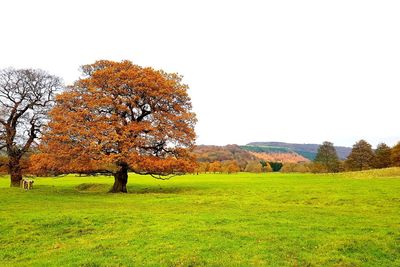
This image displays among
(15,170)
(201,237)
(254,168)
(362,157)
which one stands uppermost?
(362,157)

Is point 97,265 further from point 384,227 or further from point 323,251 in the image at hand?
point 384,227

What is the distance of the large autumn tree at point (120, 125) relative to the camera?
1347 inches

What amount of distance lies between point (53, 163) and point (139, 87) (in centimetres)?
1127

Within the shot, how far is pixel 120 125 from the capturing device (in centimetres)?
3556

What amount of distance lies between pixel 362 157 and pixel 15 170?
84310 mm

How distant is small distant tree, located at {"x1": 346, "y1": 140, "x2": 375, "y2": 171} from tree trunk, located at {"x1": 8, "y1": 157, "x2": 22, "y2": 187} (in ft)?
272

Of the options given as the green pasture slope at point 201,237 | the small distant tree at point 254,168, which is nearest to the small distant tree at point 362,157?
the small distant tree at point 254,168

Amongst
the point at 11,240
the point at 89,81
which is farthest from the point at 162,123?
the point at 11,240

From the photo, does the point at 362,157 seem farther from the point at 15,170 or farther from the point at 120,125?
the point at 15,170

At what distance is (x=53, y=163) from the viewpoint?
113 ft

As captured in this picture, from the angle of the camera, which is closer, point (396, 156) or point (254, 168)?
point (396, 156)

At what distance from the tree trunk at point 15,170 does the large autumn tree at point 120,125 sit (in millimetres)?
8737

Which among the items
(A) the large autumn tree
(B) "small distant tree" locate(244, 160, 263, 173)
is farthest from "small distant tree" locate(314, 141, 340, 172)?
(A) the large autumn tree

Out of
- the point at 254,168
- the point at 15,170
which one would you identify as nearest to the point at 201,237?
the point at 15,170
